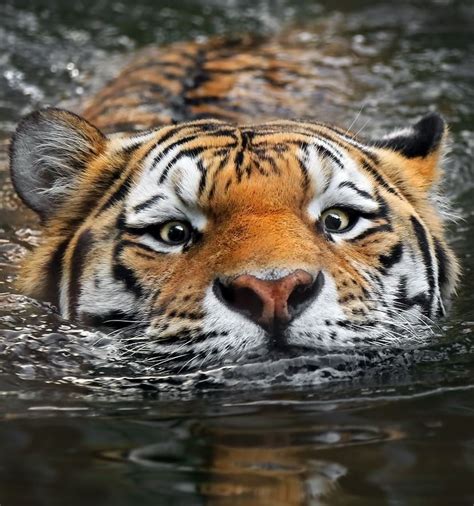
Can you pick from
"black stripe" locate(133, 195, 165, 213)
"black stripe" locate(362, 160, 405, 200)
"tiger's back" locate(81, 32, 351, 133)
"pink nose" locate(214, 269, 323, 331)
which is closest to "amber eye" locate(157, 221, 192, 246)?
"black stripe" locate(133, 195, 165, 213)

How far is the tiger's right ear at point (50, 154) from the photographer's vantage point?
4066 mm

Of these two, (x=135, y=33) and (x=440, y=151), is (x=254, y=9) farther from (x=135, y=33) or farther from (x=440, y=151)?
(x=440, y=151)

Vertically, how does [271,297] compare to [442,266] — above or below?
below

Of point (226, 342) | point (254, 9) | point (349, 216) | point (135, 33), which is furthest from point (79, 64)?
point (226, 342)

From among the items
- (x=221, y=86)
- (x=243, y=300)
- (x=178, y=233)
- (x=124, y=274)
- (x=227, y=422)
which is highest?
(x=221, y=86)

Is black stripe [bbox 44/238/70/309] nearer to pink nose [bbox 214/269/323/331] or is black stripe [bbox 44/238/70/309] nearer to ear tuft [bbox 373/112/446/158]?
pink nose [bbox 214/269/323/331]

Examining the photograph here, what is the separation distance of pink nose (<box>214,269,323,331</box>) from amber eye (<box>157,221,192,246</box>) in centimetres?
45

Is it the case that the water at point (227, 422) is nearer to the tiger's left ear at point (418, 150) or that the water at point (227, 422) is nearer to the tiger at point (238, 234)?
the tiger at point (238, 234)

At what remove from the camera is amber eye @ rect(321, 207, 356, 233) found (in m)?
3.60

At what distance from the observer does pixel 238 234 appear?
3320mm

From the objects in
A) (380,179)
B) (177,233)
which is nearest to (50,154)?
(177,233)

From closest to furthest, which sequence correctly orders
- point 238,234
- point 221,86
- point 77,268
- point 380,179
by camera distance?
1. point 238,234
2. point 77,268
3. point 380,179
4. point 221,86

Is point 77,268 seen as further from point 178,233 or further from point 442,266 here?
point 442,266

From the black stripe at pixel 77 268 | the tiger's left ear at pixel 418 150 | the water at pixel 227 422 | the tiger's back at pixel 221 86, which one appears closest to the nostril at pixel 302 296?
the water at pixel 227 422
